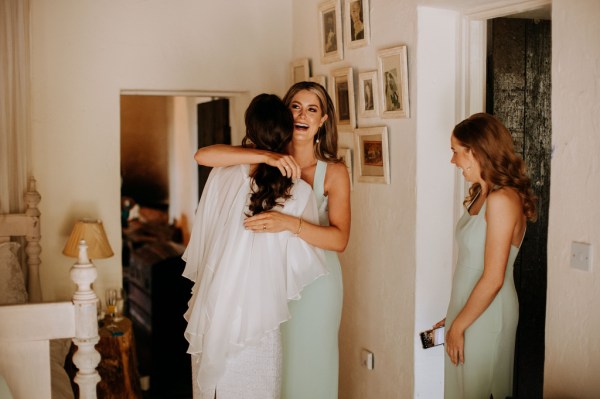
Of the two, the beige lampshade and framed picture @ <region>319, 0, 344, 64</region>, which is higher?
framed picture @ <region>319, 0, 344, 64</region>

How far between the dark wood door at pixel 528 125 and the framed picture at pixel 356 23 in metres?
0.68

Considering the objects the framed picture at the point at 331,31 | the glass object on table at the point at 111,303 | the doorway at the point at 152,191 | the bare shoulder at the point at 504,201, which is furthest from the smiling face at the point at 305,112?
→ the doorway at the point at 152,191

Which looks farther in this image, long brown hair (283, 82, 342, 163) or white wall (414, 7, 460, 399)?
white wall (414, 7, 460, 399)

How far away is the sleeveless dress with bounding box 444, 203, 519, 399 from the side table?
7.51 feet

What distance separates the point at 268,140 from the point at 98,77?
215cm

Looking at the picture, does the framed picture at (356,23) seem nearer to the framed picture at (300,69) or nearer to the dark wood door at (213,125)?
the framed picture at (300,69)

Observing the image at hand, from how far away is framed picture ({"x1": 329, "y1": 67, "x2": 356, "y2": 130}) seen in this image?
13.4ft

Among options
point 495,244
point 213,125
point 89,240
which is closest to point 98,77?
point 89,240

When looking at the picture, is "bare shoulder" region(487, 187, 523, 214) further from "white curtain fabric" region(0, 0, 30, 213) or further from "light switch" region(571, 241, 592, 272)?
"white curtain fabric" region(0, 0, 30, 213)

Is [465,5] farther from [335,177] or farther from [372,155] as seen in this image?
[335,177]

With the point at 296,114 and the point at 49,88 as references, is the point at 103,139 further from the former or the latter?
the point at 296,114

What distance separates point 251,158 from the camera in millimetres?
2783

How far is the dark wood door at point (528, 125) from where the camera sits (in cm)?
A: 365

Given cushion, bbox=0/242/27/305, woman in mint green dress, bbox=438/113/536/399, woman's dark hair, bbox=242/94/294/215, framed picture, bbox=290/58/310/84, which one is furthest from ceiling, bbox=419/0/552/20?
cushion, bbox=0/242/27/305
